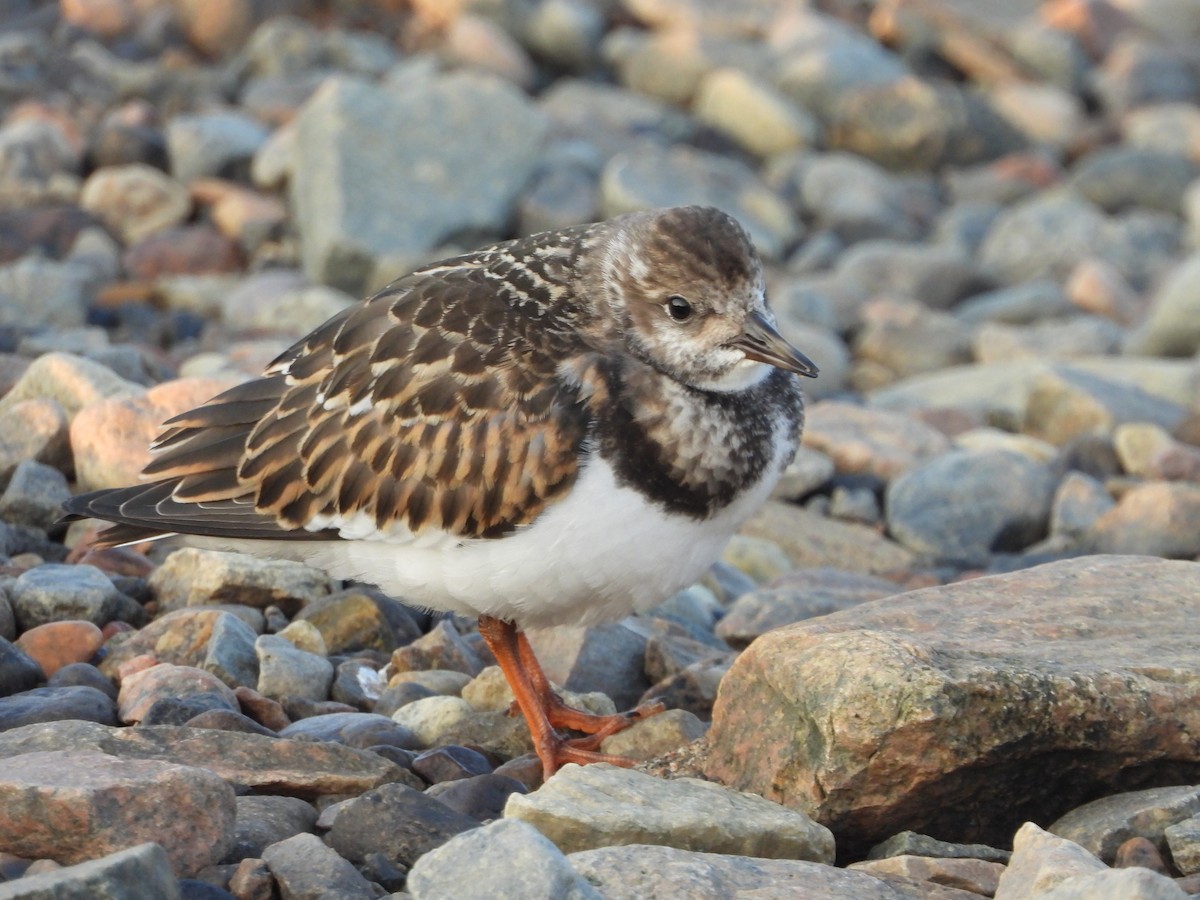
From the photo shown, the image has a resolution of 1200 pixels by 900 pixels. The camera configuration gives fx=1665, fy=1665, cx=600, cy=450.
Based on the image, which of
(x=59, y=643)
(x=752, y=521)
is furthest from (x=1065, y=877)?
(x=752, y=521)

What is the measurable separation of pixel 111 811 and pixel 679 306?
2.31 metres

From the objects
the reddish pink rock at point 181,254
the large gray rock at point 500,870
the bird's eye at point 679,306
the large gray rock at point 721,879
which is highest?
the bird's eye at point 679,306

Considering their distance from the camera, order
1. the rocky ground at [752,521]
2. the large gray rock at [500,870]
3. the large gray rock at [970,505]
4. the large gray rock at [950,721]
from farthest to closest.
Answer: the large gray rock at [970,505], the large gray rock at [950,721], the rocky ground at [752,521], the large gray rock at [500,870]

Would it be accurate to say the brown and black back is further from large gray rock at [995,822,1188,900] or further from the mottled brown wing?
large gray rock at [995,822,1188,900]

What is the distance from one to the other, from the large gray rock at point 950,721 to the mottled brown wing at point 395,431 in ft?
3.06

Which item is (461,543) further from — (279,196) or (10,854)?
(279,196)

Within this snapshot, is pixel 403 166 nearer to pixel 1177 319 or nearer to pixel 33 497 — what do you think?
pixel 1177 319

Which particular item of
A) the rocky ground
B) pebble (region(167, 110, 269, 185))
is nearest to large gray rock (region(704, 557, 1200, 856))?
the rocky ground

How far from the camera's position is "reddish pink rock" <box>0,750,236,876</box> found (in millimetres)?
3879

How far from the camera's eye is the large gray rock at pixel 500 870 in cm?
347

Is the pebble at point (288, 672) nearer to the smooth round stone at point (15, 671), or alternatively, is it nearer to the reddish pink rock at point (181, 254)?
the smooth round stone at point (15, 671)

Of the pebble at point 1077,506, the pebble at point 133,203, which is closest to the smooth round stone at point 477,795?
the pebble at point 1077,506

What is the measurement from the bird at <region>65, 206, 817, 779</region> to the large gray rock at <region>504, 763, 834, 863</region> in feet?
2.55

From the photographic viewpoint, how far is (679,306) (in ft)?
17.1
